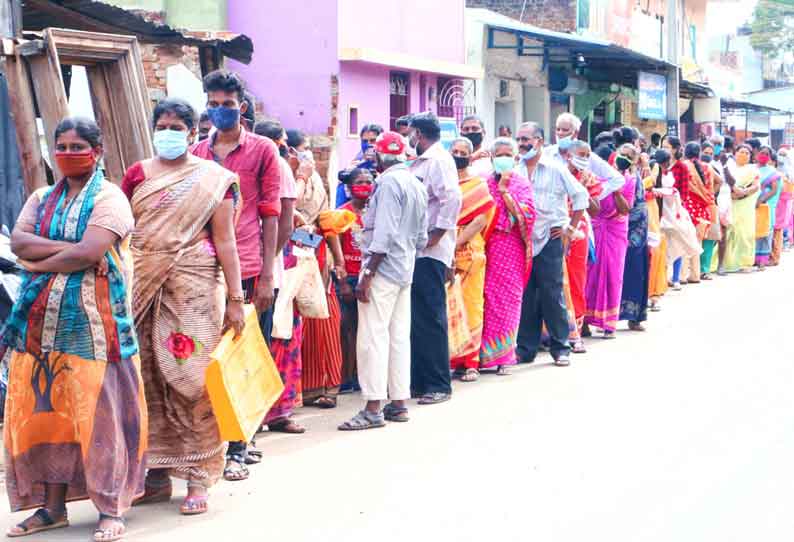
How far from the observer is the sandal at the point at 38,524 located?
5.61 meters

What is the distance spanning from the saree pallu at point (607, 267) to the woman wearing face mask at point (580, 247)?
0.31 meters

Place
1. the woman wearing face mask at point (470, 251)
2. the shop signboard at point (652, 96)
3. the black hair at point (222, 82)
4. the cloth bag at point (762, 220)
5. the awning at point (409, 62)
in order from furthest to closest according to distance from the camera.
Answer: the shop signboard at point (652, 96), the cloth bag at point (762, 220), the awning at point (409, 62), the woman wearing face mask at point (470, 251), the black hair at point (222, 82)

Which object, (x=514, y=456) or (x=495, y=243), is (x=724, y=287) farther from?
(x=514, y=456)

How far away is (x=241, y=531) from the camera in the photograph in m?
5.73

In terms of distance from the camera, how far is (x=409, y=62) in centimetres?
2036

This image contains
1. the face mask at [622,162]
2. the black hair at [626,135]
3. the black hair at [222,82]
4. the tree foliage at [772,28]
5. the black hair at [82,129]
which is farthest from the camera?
the tree foliage at [772,28]

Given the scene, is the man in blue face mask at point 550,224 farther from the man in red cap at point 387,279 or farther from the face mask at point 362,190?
the man in red cap at point 387,279

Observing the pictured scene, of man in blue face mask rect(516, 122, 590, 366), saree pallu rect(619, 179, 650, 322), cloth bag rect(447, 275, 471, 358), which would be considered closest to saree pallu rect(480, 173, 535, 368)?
man in blue face mask rect(516, 122, 590, 366)

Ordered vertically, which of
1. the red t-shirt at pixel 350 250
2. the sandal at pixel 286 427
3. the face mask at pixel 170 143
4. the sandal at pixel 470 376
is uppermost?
the face mask at pixel 170 143

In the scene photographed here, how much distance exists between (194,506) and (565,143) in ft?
20.0

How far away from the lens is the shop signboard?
24.2 m

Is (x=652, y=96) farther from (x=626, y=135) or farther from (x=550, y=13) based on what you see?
(x=626, y=135)

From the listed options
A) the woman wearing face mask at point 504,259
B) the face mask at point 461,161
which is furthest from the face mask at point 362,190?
the woman wearing face mask at point 504,259

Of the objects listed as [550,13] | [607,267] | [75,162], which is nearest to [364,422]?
[75,162]
